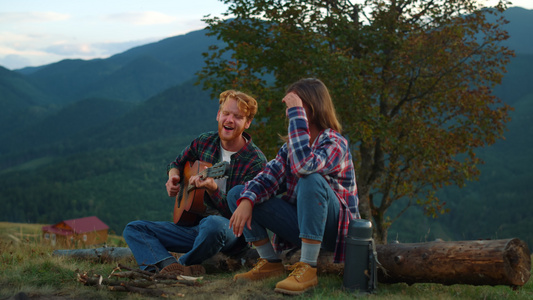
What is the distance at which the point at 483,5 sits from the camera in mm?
13180

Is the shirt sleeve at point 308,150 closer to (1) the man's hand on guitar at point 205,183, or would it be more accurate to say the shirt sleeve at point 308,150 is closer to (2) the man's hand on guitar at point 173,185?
(1) the man's hand on guitar at point 205,183

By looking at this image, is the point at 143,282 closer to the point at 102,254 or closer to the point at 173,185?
the point at 173,185

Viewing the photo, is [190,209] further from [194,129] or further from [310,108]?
[194,129]

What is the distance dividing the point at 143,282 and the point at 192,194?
1.05m

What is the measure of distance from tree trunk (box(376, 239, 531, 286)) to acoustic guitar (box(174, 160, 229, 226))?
1.57 meters

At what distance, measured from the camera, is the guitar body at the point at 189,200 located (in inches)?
175

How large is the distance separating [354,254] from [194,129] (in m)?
172

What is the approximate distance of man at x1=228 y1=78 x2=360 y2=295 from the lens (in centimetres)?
328

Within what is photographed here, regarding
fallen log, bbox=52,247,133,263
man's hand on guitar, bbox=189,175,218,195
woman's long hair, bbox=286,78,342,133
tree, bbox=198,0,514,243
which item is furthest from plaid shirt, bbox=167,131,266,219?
tree, bbox=198,0,514,243

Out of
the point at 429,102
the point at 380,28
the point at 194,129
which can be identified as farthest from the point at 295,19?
the point at 194,129

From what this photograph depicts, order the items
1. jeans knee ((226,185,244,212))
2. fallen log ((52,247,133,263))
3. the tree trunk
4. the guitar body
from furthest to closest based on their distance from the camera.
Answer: fallen log ((52,247,133,263))
the guitar body
jeans knee ((226,185,244,212))
the tree trunk

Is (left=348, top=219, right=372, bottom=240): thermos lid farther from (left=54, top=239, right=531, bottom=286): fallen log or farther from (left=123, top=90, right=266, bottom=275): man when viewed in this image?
(left=123, top=90, right=266, bottom=275): man

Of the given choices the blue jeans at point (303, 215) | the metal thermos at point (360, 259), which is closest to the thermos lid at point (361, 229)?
A: the metal thermos at point (360, 259)

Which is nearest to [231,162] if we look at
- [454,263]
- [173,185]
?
[173,185]
